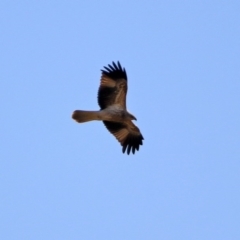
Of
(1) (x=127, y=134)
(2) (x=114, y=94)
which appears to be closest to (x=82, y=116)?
(2) (x=114, y=94)

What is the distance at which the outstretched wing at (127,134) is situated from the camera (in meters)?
18.6

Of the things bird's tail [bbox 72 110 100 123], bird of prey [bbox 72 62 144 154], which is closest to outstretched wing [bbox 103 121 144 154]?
bird of prey [bbox 72 62 144 154]

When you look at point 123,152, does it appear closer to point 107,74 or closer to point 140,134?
point 140,134

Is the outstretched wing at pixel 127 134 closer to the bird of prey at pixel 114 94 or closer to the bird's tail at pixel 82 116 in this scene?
the bird of prey at pixel 114 94

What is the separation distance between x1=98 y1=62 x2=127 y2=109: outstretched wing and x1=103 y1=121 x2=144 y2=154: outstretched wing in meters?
0.72

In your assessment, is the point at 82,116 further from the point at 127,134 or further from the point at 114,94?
the point at 127,134

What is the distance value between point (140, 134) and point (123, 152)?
0.69 metres

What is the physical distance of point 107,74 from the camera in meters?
18.1

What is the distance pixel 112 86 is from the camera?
18.1 metres

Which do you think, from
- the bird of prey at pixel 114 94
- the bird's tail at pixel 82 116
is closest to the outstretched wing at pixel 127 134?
the bird of prey at pixel 114 94

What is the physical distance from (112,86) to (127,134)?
156cm

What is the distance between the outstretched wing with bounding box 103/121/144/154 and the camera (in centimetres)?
1864

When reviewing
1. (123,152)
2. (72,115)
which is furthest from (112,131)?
(72,115)

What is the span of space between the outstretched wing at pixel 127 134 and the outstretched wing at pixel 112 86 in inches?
28.5
